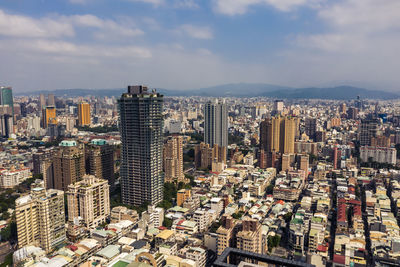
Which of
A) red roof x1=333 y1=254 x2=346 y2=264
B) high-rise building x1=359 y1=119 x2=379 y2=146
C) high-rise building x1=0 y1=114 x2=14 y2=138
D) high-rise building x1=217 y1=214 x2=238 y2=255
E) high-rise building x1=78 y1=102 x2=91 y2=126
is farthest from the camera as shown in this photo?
high-rise building x1=78 y1=102 x2=91 y2=126

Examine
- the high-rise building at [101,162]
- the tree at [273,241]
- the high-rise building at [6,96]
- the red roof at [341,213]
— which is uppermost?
the high-rise building at [6,96]

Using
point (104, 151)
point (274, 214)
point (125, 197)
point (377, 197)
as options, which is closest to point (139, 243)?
point (125, 197)

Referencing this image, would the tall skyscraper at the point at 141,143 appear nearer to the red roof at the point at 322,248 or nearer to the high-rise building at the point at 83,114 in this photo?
the red roof at the point at 322,248

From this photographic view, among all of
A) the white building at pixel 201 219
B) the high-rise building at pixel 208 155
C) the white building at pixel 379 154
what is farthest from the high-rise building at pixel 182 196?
the white building at pixel 379 154

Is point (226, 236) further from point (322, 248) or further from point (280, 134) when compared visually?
point (280, 134)

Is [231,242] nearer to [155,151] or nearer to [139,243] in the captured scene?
[139,243]

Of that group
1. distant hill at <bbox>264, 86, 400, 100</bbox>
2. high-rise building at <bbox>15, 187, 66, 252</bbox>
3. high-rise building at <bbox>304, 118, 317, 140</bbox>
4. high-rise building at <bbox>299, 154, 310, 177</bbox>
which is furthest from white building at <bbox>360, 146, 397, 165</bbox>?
distant hill at <bbox>264, 86, 400, 100</bbox>

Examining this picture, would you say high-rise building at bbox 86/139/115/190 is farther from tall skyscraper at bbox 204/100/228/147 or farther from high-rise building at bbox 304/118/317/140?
high-rise building at bbox 304/118/317/140
